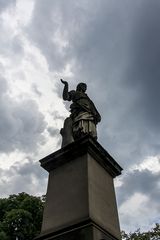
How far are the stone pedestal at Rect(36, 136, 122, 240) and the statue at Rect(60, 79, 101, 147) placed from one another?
638 mm

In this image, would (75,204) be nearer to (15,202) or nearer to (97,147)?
(97,147)

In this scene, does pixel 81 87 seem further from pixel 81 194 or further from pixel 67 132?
pixel 81 194

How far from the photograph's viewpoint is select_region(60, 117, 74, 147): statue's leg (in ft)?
→ 23.8

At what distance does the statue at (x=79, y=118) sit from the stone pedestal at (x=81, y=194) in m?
0.64

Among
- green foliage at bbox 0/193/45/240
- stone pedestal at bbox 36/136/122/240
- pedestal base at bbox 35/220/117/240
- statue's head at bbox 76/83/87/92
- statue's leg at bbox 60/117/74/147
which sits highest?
green foliage at bbox 0/193/45/240

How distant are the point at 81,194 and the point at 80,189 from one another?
0.13 m

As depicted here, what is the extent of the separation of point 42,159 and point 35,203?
20.0 metres

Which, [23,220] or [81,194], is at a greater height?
[23,220]

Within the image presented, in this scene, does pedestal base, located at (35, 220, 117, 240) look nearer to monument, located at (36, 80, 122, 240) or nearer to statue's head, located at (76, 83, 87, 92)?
monument, located at (36, 80, 122, 240)

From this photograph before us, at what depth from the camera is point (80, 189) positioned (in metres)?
5.80

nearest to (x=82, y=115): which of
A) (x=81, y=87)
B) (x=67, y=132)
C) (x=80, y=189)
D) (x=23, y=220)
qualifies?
(x=67, y=132)

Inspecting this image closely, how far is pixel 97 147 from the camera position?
6586mm

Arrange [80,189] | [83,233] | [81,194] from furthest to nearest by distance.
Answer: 1. [80,189]
2. [81,194]
3. [83,233]

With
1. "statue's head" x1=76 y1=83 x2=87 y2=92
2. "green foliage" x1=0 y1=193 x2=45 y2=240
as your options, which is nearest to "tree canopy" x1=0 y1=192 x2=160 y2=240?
"green foliage" x1=0 y1=193 x2=45 y2=240
